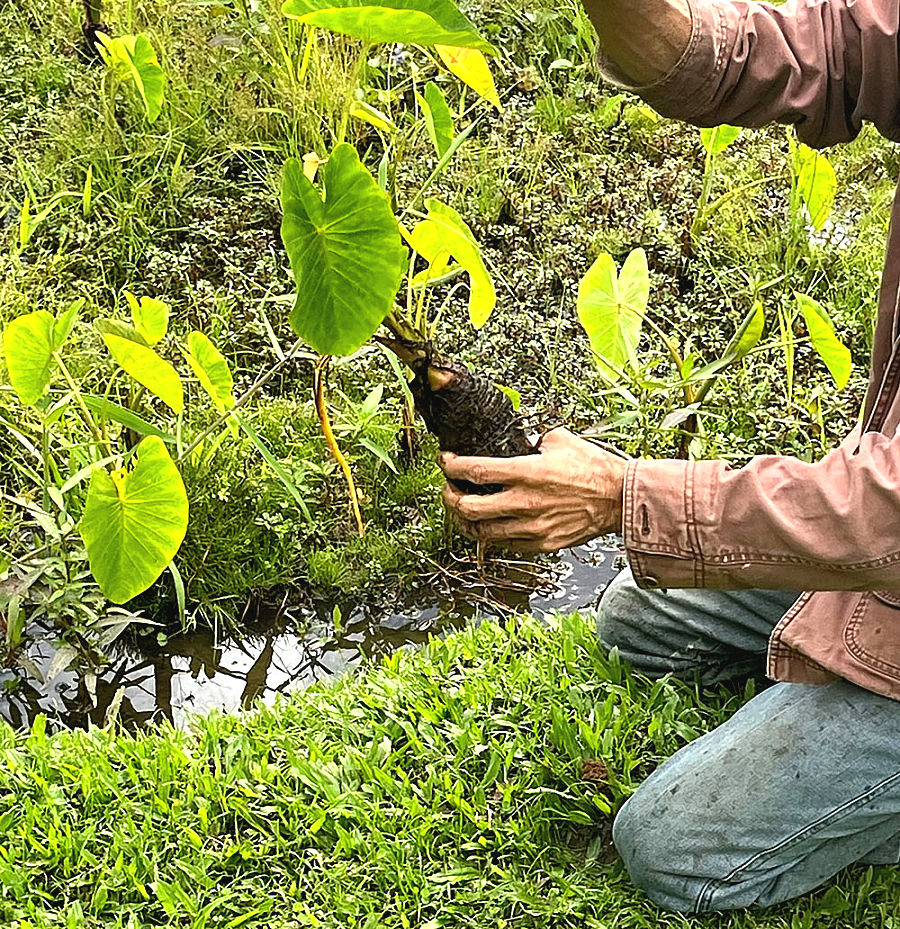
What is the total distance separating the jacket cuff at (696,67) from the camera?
1.63 m

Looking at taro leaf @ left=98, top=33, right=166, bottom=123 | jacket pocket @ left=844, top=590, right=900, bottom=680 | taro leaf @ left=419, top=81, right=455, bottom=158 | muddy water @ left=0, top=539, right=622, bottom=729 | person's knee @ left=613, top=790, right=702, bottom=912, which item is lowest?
person's knee @ left=613, top=790, right=702, bottom=912

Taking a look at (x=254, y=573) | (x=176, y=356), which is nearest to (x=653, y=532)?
(x=254, y=573)

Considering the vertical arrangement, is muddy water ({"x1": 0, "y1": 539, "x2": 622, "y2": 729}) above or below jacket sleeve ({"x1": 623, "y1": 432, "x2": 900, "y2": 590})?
below

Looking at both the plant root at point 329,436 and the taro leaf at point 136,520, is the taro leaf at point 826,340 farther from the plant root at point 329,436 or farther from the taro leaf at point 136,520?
the taro leaf at point 136,520

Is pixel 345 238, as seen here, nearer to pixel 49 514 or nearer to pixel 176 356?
pixel 49 514

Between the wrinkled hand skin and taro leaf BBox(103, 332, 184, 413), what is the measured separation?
629mm

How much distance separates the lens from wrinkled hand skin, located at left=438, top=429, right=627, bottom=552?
1.49 m

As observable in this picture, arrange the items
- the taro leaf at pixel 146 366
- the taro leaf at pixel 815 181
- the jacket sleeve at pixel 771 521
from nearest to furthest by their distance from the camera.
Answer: the jacket sleeve at pixel 771 521 < the taro leaf at pixel 146 366 < the taro leaf at pixel 815 181

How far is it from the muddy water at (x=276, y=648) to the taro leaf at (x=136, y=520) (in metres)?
0.42

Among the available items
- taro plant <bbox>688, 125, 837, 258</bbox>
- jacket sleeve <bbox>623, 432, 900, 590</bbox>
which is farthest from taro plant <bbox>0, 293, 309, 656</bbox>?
taro plant <bbox>688, 125, 837, 258</bbox>

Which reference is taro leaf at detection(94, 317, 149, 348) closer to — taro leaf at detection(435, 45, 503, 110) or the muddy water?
the muddy water

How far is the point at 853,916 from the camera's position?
70.9 inches

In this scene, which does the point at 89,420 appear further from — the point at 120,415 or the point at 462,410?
the point at 462,410

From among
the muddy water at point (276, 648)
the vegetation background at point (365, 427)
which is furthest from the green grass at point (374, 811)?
the muddy water at point (276, 648)
